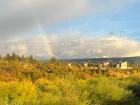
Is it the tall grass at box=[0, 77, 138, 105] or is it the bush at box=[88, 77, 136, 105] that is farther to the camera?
the bush at box=[88, 77, 136, 105]

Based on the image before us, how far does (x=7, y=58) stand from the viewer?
126625 millimetres

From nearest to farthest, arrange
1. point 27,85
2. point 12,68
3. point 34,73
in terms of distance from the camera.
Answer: point 27,85
point 34,73
point 12,68

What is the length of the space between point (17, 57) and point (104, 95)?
310 feet

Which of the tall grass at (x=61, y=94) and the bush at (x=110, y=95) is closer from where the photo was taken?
the tall grass at (x=61, y=94)

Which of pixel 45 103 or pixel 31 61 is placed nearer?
pixel 45 103

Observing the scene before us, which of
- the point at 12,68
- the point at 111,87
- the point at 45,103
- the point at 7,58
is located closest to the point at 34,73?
the point at 12,68

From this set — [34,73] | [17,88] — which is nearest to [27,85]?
[17,88]

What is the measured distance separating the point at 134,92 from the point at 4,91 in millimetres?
17253

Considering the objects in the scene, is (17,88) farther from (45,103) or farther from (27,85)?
(45,103)

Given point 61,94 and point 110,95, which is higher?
point 61,94

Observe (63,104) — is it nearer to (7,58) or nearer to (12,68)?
(12,68)

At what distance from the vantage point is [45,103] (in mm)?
28359

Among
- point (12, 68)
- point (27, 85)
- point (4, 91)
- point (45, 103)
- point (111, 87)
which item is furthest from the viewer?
point (12, 68)

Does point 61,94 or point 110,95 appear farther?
point 110,95
